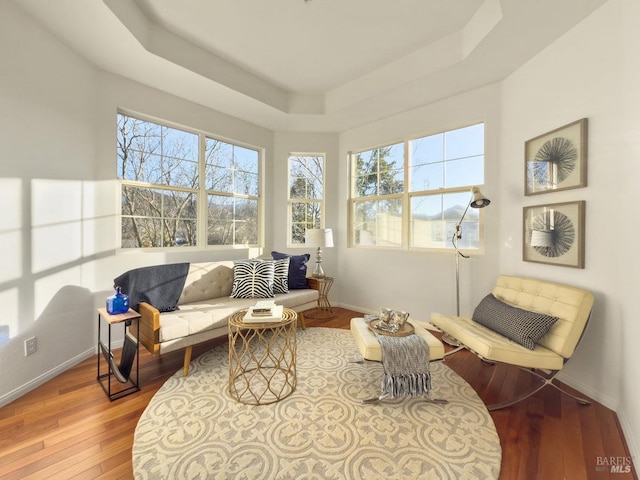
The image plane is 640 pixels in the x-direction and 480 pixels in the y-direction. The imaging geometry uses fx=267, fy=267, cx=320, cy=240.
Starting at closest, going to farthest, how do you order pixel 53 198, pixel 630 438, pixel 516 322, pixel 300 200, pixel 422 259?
pixel 630 438 < pixel 516 322 < pixel 53 198 < pixel 422 259 < pixel 300 200

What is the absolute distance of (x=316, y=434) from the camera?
5.34ft

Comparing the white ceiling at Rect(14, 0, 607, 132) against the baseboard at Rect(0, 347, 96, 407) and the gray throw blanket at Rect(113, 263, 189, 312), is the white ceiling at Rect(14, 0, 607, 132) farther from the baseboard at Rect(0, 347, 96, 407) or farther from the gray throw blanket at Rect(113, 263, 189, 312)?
the baseboard at Rect(0, 347, 96, 407)

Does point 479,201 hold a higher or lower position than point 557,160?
lower

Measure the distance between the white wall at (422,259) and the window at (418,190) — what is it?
0.41ft

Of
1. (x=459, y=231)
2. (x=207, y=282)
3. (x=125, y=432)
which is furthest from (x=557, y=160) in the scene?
(x=125, y=432)

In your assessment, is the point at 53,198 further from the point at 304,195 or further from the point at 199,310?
the point at 304,195

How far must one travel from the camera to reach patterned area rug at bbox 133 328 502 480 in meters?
1.39

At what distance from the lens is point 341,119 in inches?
154

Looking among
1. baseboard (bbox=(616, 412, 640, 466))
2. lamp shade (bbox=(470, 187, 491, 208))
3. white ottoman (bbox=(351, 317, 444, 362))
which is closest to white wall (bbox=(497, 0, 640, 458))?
baseboard (bbox=(616, 412, 640, 466))

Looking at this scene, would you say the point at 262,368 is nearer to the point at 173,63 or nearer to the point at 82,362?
the point at 82,362

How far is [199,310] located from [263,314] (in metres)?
0.91

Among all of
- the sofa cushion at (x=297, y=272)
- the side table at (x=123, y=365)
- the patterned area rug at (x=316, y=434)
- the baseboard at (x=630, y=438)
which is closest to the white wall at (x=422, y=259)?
the sofa cushion at (x=297, y=272)

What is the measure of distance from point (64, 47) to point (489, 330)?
448cm

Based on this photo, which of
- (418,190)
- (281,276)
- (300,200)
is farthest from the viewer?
(300,200)
